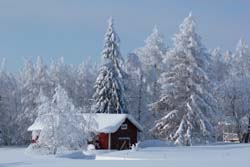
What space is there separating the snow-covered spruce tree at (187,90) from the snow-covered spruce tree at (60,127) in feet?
34.6

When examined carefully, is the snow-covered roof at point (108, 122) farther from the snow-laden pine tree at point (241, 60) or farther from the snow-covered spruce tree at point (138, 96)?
Answer: the snow-laden pine tree at point (241, 60)

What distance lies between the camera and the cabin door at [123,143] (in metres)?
50.9

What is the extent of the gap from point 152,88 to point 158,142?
21.8 metres

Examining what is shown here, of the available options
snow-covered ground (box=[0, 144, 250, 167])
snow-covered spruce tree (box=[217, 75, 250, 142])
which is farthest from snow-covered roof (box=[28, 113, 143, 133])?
snow-covered spruce tree (box=[217, 75, 250, 142])

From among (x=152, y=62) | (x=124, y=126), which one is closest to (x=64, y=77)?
(x=152, y=62)

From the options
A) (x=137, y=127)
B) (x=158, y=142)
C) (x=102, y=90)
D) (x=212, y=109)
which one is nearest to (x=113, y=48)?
(x=102, y=90)

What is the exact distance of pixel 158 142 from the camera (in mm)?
43562

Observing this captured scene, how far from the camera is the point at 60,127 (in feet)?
137

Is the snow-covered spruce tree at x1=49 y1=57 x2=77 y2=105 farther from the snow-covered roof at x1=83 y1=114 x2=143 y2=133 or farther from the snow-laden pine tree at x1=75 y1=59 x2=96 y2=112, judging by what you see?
the snow-covered roof at x1=83 y1=114 x2=143 y2=133

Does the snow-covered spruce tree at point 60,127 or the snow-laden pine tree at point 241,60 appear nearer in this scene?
the snow-covered spruce tree at point 60,127

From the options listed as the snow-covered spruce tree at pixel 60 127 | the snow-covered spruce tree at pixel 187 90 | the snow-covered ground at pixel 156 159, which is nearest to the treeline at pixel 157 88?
the snow-covered spruce tree at pixel 187 90

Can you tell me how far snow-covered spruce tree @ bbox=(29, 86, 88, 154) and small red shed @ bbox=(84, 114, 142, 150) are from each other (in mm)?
5487

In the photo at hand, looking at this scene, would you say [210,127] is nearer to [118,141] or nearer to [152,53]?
[118,141]

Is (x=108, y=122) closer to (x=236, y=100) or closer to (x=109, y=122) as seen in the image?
(x=109, y=122)
